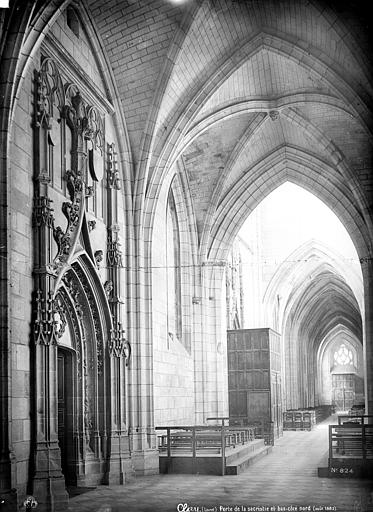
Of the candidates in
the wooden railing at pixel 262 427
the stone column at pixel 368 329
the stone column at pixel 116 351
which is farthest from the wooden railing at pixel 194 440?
the stone column at pixel 368 329

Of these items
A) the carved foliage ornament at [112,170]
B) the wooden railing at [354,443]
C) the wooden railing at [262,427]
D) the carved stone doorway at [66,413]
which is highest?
the carved foliage ornament at [112,170]

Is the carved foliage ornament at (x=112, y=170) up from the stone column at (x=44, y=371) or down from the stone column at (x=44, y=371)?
up

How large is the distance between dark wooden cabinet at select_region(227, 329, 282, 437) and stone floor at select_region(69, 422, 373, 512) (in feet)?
23.1

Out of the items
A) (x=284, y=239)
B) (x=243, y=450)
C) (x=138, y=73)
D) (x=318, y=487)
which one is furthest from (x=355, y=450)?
(x=284, y=239)

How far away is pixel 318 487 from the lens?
36.9 feet

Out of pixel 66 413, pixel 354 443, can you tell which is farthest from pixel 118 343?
pixel 354 443

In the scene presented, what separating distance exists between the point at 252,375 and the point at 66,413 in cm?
1111

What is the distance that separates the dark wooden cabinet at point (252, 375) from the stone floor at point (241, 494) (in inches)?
277

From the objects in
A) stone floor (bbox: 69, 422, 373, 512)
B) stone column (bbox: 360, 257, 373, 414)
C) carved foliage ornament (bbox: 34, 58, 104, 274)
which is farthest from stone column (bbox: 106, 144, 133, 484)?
stone column (bbox: 360, 257, 373, 414)

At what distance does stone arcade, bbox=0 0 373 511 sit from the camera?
374 inches

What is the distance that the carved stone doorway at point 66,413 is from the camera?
11383mm

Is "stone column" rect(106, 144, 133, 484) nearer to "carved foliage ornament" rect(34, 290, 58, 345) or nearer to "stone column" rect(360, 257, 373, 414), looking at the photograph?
"carved foliage ornament" rect(34, 290, 58, 345)

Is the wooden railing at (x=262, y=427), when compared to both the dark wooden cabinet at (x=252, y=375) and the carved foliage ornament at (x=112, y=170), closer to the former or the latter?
the dark wooden cabinet at (x=252, y=375)

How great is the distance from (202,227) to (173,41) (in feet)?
24.6
